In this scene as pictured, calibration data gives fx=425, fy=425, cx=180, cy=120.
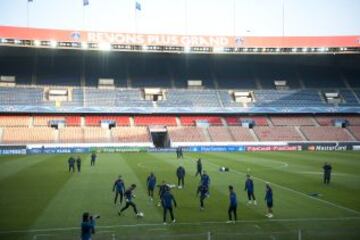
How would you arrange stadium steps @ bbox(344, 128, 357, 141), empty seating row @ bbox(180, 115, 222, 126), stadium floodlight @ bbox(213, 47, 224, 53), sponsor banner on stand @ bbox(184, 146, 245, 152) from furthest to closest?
empty seating row @ bbox(180, 115, 222, 126) < stadium floodlight @ bbox(213, 47, 224, 53) < stadium steps @ bbox(344, 128, 357, 141) < sponsor banner on stand @ bbox(184, 146, 245, 152)

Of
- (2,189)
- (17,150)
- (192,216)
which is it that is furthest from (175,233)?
(17,150)

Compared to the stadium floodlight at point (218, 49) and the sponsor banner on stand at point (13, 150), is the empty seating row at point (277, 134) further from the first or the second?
the sponsor banner on stand at point (13, 150)

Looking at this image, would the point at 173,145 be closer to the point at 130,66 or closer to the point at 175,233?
the point at 130,66

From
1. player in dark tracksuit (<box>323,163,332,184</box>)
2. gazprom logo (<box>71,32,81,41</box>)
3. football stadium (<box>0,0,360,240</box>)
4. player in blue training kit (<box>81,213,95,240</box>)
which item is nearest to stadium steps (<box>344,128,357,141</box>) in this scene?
football stadium (<box>0,0,360,240</box>)

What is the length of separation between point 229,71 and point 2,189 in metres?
59.0

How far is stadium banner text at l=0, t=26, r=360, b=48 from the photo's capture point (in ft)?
207

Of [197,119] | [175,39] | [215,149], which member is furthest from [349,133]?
[175,39]

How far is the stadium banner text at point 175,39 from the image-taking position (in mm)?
63219

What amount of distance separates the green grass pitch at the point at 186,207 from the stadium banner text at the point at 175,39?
33077mm

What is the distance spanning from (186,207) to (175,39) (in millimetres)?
49632

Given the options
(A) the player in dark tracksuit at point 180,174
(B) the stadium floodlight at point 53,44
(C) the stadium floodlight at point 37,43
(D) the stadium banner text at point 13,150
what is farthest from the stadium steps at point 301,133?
(A) the player in dark tracksuit at point 180,174

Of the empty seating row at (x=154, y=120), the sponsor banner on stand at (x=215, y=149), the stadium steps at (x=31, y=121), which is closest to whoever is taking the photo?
the sponsor banner on stand at (x=215, y=149)

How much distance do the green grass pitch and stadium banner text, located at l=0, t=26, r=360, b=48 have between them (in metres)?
33.1

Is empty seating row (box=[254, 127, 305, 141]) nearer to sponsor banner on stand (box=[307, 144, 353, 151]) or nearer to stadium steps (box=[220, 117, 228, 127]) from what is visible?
sponsor banner on stand (box=[307, 144, 353, 151])
